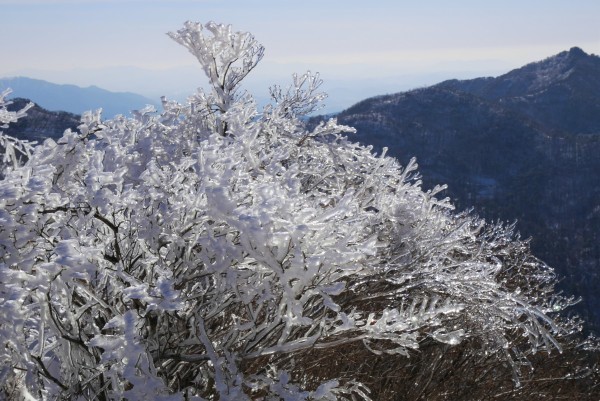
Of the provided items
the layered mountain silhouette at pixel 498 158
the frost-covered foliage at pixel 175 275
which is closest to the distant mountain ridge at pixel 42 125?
the layered mountain silhouette at pixel 498 158

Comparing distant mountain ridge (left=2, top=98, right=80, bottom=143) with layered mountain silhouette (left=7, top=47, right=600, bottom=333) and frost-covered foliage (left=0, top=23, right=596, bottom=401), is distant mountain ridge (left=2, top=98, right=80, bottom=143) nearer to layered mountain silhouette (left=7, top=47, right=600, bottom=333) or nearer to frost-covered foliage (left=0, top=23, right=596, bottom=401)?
layered mountain silhouette (left=7, top=47, right=600, bottom=333)

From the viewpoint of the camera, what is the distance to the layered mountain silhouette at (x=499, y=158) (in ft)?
406

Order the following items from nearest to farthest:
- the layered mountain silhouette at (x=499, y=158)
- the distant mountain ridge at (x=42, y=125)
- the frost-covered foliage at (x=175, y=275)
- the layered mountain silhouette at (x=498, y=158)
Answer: the frost-covered foliage at (x=175, y=275) → the distant mountain ridge at (x=42, y=125) → the layered mountain silhouette at (x=498, y=158) → the layered mountain silhouette at (x=499, y=158)

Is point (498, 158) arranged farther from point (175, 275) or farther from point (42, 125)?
point (175, 275)

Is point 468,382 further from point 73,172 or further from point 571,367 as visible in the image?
point 73,172

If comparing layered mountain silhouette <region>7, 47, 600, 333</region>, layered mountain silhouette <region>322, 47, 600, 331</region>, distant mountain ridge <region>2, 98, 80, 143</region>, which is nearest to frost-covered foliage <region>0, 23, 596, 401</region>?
distant mountain ridge <region>2, 98, 80, 143</region>

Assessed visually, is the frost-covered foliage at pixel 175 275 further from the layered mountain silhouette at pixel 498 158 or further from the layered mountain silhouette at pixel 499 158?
the layered mountain silhouette at pixel 499 158

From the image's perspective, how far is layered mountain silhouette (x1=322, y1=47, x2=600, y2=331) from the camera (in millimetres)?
123625

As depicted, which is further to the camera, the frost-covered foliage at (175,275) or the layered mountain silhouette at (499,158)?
the layered mountain silhouette at (499,158)

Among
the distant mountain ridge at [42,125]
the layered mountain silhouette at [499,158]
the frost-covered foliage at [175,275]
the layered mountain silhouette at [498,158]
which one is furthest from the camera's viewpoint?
the layered mountain silhouette at [499,158]

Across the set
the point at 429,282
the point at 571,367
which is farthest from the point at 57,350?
the point at 571,367

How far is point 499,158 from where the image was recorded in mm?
160500

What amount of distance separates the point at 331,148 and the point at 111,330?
13.1 feet

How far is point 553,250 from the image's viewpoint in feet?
341
